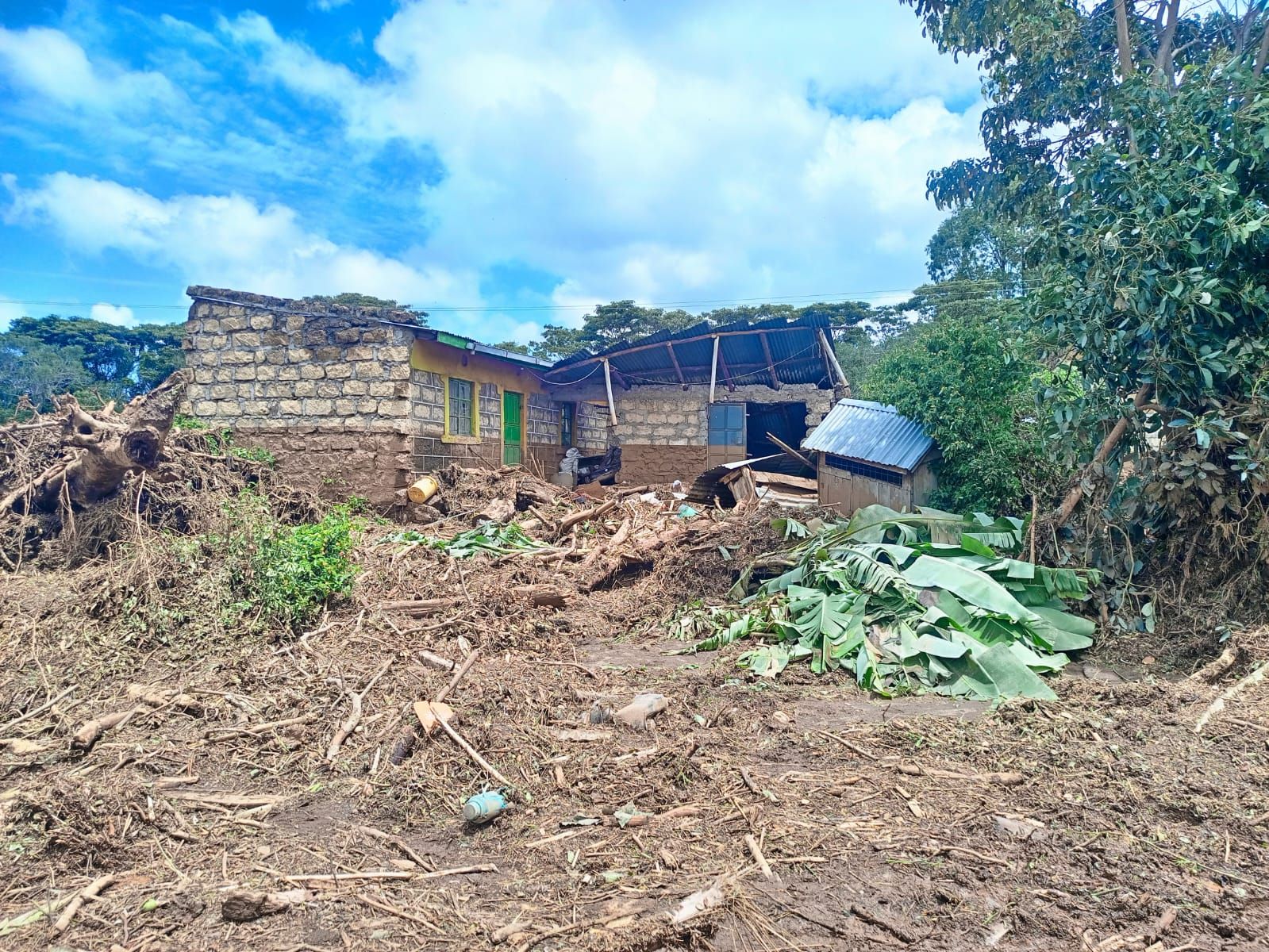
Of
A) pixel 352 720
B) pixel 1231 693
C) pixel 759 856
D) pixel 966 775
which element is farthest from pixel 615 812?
pixel 1231 693

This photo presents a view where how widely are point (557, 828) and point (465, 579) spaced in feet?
15.8

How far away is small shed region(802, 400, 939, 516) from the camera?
988 centimetres

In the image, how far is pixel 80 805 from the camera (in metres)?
3.59

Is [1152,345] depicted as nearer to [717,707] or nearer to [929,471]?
[929,471]

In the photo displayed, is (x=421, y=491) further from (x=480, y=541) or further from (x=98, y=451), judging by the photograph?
(x=98, y=451)

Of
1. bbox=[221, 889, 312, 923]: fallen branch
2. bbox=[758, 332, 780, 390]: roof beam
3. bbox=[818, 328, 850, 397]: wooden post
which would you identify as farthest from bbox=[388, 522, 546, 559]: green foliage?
bbox=[818, 328, 850, 397]: wooden post

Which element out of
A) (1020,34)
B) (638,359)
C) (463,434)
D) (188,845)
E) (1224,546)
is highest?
(1020,34)

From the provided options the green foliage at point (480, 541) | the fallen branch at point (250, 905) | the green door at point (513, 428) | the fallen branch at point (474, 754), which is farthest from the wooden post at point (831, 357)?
the fallen branch at point (250, 905)

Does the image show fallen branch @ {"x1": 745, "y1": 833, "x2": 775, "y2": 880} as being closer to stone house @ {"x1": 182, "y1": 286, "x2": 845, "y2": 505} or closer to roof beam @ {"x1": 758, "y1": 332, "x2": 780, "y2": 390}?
stone house @ {"x1": 182, "y1": 286, "x2": 845, "y2": 505}

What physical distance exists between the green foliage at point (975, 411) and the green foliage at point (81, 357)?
27585 millimetres

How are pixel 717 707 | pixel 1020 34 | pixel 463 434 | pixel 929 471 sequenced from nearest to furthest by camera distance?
pixel 717 707, pixel 929 471, pixel 1020 34, pixel 463 434

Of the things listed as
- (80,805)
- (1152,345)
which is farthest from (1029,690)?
(80,805)

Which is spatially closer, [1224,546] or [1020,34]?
[1224,546]

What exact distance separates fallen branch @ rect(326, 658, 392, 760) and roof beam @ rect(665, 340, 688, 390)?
11.0 meters
